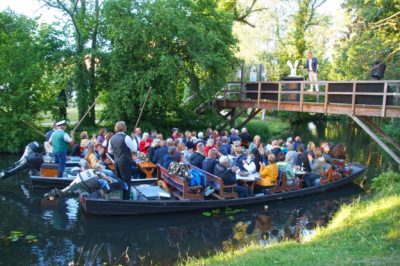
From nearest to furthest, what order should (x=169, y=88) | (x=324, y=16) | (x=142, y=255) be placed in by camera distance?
1. (x=142, y=255)
2. (x=169, y=88)
3. (x=324, y=16)

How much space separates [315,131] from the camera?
1325 inches

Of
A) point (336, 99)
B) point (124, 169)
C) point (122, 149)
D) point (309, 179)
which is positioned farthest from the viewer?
point (336, 99)

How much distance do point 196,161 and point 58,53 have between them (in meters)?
12.3

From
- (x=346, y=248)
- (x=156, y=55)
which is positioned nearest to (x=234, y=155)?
(x=346, y=248)

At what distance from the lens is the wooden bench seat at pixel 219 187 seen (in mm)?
10914

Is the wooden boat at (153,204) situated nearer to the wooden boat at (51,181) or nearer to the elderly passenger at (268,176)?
the elderly passenger at (268,176)

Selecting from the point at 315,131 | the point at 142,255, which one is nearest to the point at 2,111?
the point at 142,255

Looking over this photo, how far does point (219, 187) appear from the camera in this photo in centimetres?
1103

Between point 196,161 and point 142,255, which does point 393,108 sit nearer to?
point 196,161

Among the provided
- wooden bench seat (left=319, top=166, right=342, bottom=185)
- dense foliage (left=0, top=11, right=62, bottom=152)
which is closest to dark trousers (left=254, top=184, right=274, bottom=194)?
wooden bench seat (left=319, top=166, right=342, bottom=185)

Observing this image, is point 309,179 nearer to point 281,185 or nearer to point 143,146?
point 281,185

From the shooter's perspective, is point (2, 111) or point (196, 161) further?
Result: point (2, 111)

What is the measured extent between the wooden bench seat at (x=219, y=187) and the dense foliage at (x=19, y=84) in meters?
10.1

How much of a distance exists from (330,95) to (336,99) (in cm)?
43
